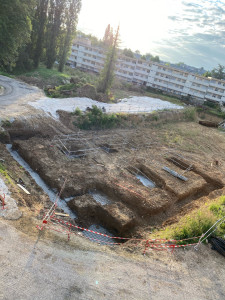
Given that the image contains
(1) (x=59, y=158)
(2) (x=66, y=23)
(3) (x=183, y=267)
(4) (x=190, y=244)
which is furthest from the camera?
(2) (x=66, y=23)

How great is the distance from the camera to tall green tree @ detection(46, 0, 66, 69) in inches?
1772

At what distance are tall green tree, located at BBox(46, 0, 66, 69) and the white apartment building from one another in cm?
1360

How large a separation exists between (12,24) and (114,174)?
1907 centimetres

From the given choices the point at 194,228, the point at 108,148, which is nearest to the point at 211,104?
the point at 108,148

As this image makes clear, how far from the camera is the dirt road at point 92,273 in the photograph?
8570 millimetres

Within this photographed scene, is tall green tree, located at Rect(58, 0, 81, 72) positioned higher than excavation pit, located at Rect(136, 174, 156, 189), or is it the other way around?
tall green tree, located at Rect(58, 0, 81, 72)

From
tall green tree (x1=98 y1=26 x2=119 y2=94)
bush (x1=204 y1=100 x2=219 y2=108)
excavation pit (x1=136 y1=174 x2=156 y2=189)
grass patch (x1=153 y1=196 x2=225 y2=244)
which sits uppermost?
tall green tree (x1=98 y1=26 x2=119 y2=94)

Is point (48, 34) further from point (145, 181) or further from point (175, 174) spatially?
point (175, 174)

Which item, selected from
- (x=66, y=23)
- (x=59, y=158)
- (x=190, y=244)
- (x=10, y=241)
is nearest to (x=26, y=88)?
(x=59, y=158)

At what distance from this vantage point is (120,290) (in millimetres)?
9094

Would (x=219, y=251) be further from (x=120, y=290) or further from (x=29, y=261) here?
(x=29, y=261)

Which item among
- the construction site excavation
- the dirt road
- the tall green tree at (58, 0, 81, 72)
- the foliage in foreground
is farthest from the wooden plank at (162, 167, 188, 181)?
the tall green tree at (58, 0, 81, 72)

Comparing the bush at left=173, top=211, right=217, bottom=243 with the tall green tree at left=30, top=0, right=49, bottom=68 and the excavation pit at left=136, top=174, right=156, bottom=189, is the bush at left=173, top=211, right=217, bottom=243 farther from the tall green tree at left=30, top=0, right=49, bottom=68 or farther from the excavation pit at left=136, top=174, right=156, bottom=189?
the tall green tree at left=30, top=0, right=49, bottom=68

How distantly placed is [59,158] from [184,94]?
45.5 meters
